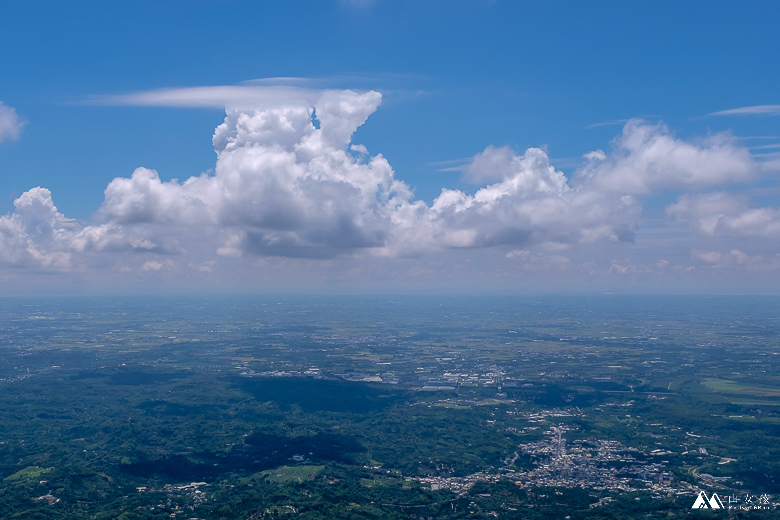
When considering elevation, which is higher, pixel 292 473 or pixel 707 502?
pixel 707 502

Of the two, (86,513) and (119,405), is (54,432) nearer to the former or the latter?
(119,405)

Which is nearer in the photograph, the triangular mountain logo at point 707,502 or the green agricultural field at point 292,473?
the triangular mountain logo at point 707,502

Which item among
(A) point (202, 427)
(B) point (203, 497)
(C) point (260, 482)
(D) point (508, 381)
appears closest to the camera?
(B) point (203, 497)

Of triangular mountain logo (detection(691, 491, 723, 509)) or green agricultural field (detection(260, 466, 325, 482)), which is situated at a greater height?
triangular mountain logo (detection(691, 491, 723, 509))

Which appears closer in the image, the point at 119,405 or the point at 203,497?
the point at 203,497

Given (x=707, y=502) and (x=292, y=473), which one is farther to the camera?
(x=292, y=473)

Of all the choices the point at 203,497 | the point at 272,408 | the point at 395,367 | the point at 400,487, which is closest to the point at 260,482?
the point at 203,497

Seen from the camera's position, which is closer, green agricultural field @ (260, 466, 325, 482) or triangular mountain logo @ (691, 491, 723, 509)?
triangular mountain logo @ (691, 491, 723, 509)

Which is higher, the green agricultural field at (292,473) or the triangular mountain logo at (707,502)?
the triangular mountain logo at (707,502)
